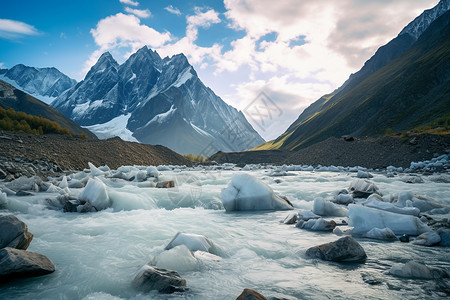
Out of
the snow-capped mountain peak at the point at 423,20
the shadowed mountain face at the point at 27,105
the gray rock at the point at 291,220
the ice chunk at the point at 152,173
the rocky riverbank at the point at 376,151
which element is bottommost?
the gray rock at the point at 291,220

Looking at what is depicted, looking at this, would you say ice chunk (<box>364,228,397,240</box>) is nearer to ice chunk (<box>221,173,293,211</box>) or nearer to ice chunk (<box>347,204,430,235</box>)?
ice chunk (<box>347,204,430,235</box>)

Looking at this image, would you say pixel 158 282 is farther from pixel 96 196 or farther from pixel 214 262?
pixel 96 196

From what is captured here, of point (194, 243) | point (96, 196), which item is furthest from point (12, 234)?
point (96, 196)

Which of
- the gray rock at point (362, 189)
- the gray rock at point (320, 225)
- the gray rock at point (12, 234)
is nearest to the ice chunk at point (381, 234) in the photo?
the gray rock at point (320, 225)

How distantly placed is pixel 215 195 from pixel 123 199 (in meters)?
4.25

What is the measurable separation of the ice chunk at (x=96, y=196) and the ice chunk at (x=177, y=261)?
5736 millimetres

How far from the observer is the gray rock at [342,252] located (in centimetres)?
427

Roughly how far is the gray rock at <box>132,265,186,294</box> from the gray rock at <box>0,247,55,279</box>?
164cm

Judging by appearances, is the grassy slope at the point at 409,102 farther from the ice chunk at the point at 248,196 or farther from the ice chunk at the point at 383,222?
the ice chunk at the point at 383,222

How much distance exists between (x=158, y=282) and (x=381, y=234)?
504 cm

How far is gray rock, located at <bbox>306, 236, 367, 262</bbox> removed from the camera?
4266 mm

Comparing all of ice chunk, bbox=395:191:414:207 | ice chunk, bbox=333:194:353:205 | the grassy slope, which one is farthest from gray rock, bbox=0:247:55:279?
the grassy slope

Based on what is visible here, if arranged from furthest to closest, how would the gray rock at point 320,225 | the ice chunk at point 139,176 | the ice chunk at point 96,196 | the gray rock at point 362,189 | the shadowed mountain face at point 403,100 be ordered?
the shadowed mountain face at point 403,100
the ice chunk at point 139,176
the gray rock at point 362,189
the ice chunk at point 96,196
the gray rock at point 320,225

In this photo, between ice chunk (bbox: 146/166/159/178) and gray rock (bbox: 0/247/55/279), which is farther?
ice chunk (bbox: 146/166/159/178)
